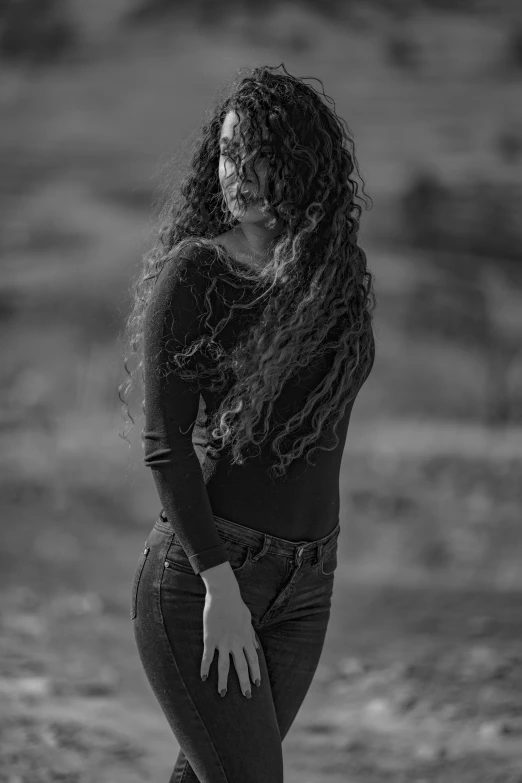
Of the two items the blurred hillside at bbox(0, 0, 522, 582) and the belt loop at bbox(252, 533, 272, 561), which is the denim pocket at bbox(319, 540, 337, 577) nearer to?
the belt loop at bbox(252, 533, 272, 561)

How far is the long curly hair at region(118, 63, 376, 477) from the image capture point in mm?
1175

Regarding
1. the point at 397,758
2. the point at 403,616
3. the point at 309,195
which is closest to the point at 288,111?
the point at 309,195

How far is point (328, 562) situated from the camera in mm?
1275

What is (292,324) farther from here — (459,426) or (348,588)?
(459,426)

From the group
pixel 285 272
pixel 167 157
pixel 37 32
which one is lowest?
pixel 285 272

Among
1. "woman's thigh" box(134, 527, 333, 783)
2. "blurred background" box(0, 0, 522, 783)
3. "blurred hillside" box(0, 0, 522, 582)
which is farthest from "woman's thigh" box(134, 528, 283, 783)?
"blurred hillside" box(0, 0, 522, 582)

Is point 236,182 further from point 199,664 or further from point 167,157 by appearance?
point 167,157

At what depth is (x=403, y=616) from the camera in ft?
13.8

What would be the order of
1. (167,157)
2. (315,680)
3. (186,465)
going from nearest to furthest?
(186,465) → (315,680) → (167,157)

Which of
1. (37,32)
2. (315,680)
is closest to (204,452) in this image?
(315,680)

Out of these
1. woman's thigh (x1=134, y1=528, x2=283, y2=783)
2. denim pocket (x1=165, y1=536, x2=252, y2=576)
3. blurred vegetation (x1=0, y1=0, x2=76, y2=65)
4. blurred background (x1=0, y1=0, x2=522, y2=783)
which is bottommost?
woman's thigh (x1=134, y1=528, x2=283, y2=783)

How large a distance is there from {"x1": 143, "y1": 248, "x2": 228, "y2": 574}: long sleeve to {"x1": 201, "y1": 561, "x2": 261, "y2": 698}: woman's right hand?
2 cm

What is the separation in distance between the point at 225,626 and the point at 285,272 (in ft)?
1.53

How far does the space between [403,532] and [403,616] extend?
2.28 feet
